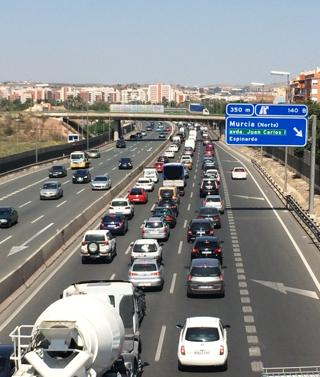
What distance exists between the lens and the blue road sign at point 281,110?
50906mm

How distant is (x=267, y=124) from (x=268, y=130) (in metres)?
0.39

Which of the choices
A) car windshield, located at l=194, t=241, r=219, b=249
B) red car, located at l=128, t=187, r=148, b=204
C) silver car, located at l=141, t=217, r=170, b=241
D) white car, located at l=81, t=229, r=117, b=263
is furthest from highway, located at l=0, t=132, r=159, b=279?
car windshield, located at l=194, t=241, r=219, b=249

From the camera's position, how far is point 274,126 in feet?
168

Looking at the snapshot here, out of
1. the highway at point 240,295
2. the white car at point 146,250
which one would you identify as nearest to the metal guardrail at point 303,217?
the highway at point 240,295

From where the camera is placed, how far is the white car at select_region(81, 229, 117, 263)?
36656mm

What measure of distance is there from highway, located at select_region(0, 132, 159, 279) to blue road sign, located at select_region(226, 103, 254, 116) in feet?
39.4

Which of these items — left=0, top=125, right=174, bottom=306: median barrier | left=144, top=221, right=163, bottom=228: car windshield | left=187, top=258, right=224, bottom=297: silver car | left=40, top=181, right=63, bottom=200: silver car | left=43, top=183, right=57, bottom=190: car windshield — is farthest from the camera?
left=43, top=183, right=57, bottom=190: car windshield

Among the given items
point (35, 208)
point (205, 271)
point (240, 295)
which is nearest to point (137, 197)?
point (35, 208)

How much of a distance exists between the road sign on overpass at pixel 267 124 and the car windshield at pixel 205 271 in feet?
73.3

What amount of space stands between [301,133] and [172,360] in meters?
31.4

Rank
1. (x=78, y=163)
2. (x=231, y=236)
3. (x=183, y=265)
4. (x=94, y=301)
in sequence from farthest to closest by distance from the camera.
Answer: (x=78, y=163)
(x=231, y=236)
(x=183, y=265)
(x=94, y=301)

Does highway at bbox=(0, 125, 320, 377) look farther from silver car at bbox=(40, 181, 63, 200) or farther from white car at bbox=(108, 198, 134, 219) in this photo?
silver car at bbox=(40, 181, 63, 200)

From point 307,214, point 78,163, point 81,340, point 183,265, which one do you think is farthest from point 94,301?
point 78,163

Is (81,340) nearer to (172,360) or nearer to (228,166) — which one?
(172,360)
